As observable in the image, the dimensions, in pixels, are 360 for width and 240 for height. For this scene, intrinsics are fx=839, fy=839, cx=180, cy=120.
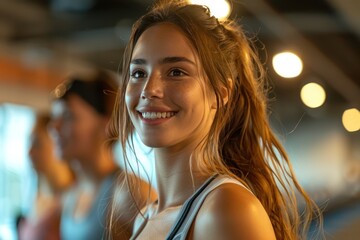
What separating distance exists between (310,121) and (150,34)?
1188 centimetres

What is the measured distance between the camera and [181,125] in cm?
152

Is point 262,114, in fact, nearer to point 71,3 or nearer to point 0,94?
point 71,3

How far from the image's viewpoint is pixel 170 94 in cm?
151

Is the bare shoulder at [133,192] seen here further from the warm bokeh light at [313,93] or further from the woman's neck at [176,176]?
the warm bokeh light at [313,93]

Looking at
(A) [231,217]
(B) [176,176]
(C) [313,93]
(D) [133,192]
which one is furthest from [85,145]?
(C) [313,93]

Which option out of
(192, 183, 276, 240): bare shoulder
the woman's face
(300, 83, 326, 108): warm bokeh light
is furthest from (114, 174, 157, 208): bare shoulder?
(300, 83, 326, 108): warm bokeh light

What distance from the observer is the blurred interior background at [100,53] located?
7.02 m

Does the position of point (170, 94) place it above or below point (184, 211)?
above

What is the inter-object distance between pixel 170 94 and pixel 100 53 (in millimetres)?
7915

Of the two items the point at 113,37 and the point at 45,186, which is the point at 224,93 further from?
the point at 113,37

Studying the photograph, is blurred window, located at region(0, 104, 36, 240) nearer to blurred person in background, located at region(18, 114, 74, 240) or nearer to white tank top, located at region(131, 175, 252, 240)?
blurred person in background, located at region(18, 114, 74, 240)

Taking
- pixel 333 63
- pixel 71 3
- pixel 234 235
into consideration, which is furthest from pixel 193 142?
pixel 333 63

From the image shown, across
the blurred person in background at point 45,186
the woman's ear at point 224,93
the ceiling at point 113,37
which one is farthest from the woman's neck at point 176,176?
the ceiling at point 113,37

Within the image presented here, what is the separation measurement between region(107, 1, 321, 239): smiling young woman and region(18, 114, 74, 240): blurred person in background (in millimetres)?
1662
